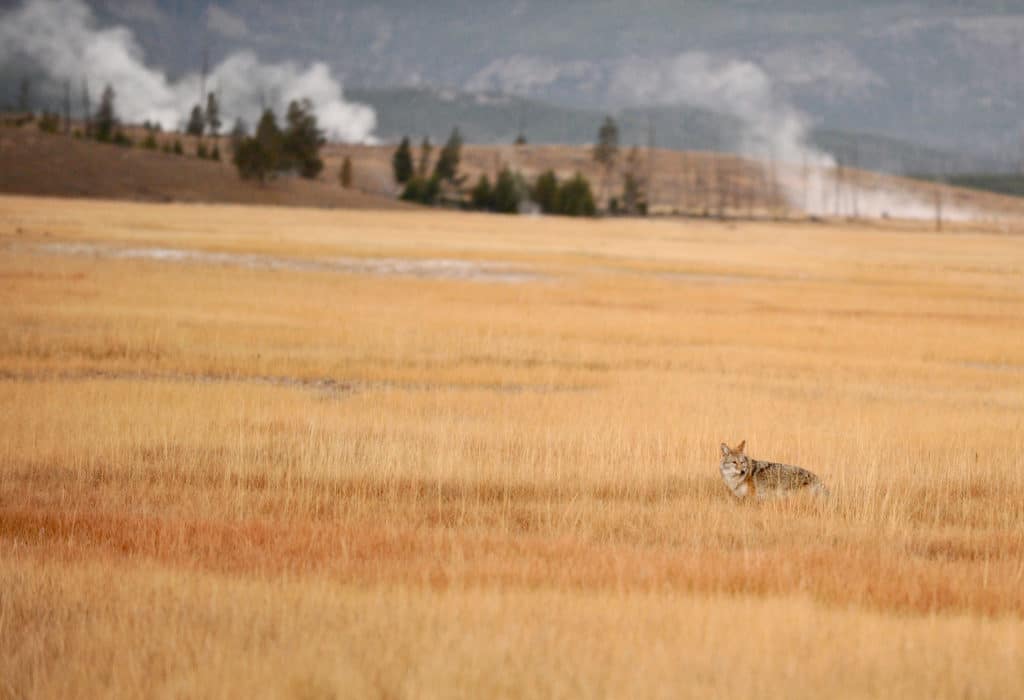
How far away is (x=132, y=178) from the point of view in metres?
121

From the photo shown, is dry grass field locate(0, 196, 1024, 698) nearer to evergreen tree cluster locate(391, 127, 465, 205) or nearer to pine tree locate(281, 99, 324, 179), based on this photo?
evergreen tree cluster locate(391, 127, 465, 205)

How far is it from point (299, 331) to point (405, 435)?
41.8 feet

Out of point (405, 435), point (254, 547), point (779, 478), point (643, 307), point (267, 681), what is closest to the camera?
point (267, 681)

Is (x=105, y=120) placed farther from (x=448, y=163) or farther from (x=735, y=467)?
(x=735, y=467)

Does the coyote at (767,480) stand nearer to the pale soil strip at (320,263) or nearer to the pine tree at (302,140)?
the pale soil strip at (320,263)

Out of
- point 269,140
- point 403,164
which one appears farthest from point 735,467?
point 403,164

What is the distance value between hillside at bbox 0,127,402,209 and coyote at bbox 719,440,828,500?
357 ft

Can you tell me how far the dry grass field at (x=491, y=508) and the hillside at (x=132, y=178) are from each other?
87394 millimetres

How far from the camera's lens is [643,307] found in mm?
38188

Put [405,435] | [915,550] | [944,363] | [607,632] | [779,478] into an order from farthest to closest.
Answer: [944,363], [405,435], [779,478], [915,550], [607,632]

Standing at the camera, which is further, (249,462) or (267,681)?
(249,462)

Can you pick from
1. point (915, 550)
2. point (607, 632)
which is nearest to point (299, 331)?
point (915, 550)

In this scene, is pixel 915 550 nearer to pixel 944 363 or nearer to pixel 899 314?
pixel 944 363

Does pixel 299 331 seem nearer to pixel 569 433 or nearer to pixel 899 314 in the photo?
pixel 569 433
